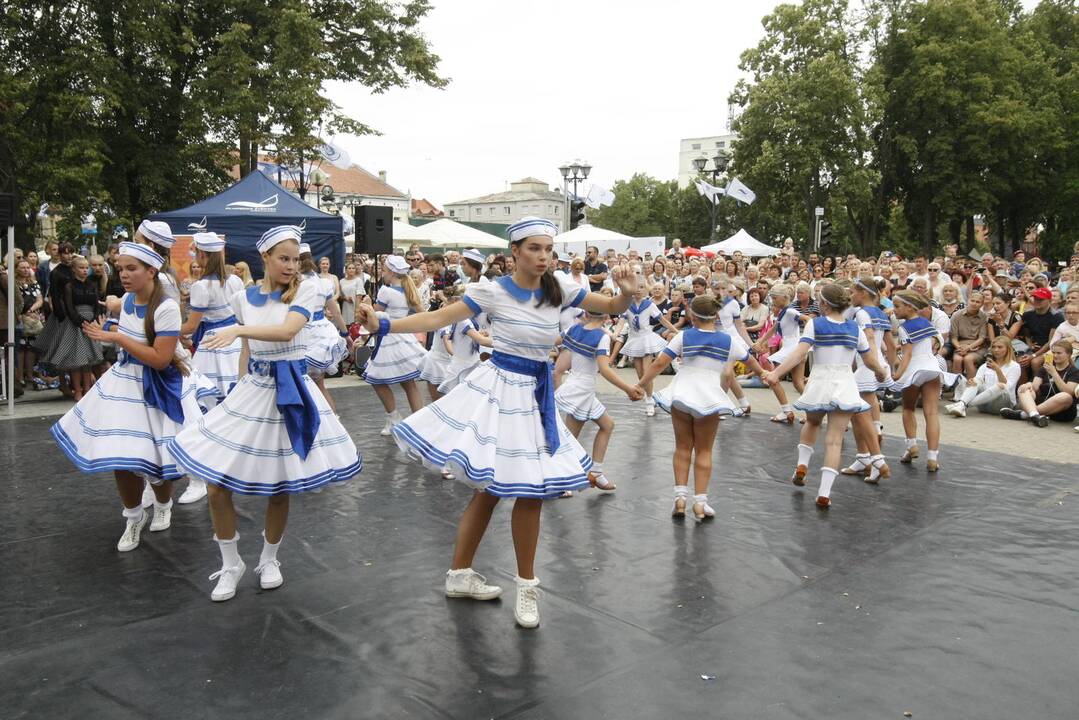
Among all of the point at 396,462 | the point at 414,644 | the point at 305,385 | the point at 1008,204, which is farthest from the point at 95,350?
the point at 1008,204

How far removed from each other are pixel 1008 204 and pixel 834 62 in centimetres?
1117

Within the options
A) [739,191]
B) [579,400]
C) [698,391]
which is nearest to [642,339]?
[579,400]

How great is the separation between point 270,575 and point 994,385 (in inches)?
428

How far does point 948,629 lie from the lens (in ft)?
14.7

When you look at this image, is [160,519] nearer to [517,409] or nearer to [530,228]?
[517,409]

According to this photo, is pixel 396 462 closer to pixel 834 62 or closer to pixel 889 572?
pixel 889 572

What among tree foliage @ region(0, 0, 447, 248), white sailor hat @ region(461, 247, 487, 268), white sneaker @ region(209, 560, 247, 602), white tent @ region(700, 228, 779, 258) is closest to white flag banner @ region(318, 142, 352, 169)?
tree foliage @ region(0, 0, 447, 248)

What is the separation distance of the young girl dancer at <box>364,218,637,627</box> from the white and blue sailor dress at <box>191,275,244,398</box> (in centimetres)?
273

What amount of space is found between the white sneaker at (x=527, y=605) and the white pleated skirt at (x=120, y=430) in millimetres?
2215

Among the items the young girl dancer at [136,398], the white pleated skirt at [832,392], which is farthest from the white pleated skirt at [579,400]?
the young girl dancer at [136,398]

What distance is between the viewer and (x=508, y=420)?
4.26 m

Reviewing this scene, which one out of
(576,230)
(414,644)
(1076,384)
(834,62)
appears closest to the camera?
(414,644)

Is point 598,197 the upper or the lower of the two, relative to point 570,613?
upper

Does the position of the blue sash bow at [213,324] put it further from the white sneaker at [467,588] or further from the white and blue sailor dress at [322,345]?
the white sneaker at [467,588]
